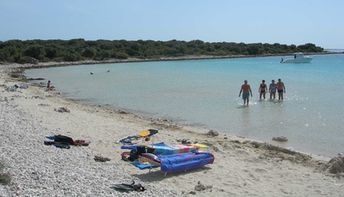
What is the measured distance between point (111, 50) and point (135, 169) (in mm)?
79353

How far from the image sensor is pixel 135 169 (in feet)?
30.5

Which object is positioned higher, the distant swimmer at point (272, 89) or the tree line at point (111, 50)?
the tree line at point (111, 50)

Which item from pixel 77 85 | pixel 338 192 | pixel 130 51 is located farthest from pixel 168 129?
pixel 130 51

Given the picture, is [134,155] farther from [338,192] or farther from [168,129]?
[168,129]

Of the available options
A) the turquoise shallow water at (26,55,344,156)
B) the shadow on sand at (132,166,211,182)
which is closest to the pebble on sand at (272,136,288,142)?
the turquoise shallow water at (26,55,344,156)

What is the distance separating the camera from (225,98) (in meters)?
25.6

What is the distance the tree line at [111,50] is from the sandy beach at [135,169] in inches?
2047

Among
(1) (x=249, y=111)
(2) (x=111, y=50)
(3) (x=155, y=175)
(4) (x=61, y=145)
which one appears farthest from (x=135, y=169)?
(2) (x=111, y=50)

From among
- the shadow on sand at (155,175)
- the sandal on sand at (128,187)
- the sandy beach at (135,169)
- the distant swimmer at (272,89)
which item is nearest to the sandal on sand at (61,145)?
the sandy beach at (135,169)

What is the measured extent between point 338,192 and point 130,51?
8382cm

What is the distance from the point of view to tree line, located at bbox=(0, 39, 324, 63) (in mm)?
68812

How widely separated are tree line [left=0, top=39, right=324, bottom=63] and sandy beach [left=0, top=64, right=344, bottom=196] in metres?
52.0

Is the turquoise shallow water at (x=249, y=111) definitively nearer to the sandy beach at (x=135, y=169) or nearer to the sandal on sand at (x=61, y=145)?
the sandy beach at (x=135, y=169)

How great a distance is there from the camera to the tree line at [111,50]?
6881 centimetres
